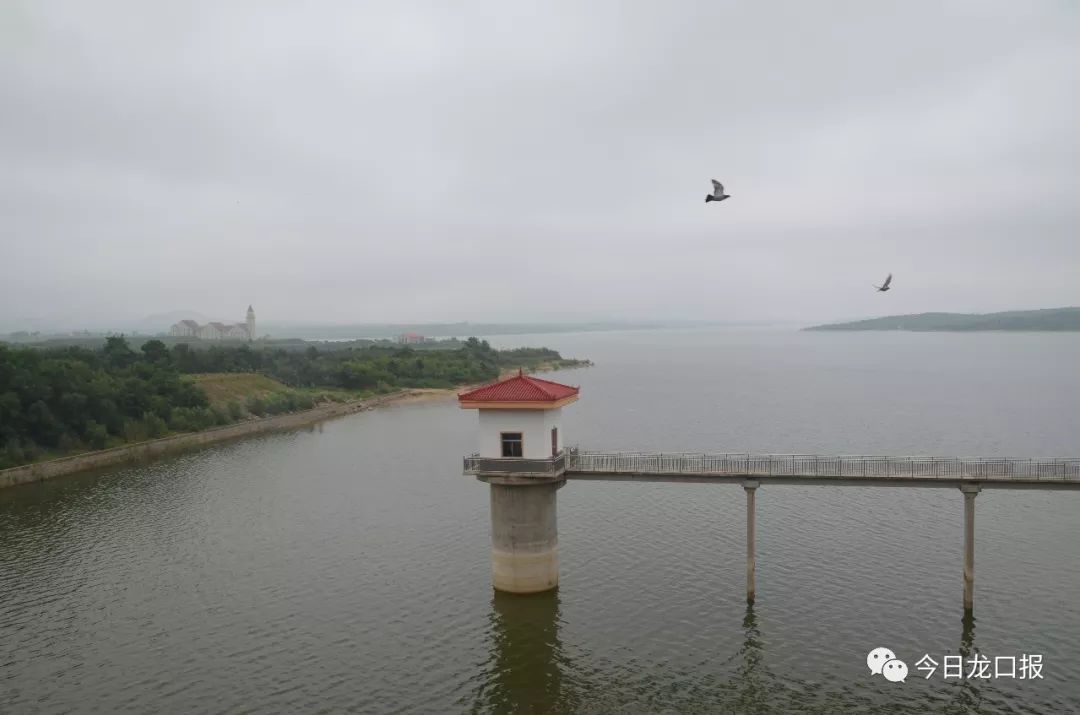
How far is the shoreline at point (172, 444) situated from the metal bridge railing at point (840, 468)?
42487 millimetres

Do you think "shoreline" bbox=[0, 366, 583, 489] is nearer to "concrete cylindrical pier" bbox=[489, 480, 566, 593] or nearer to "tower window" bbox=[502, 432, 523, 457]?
"concrete cylindrical pier" bbox=[489, 480, 566, 593]

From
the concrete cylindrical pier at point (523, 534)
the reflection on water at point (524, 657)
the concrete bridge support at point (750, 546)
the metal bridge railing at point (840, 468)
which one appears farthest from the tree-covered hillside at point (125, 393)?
the concrete bridge support at point (750, 546)

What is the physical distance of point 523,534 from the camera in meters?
27.1

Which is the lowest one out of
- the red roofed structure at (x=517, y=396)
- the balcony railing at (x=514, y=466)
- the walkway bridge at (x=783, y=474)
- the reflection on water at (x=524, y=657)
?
the reflection on water at (x=524, y=657)

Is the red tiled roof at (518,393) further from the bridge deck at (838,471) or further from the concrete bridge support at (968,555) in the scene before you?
the concrete bridge support at (968,555)

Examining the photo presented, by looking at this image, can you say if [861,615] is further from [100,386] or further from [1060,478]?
[100,386]

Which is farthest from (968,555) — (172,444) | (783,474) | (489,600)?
(172,444)

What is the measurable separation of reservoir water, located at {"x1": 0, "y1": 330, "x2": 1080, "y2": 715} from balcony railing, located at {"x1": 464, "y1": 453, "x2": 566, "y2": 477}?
16.0 feet

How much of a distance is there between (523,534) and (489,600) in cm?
291

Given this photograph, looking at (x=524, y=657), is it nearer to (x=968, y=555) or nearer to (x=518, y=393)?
(x=518, y=393)

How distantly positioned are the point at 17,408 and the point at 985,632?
60.0m

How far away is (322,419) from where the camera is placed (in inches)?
3425

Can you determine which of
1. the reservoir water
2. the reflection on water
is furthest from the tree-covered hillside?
the reflection on water

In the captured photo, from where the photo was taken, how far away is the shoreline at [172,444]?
5112 cm
